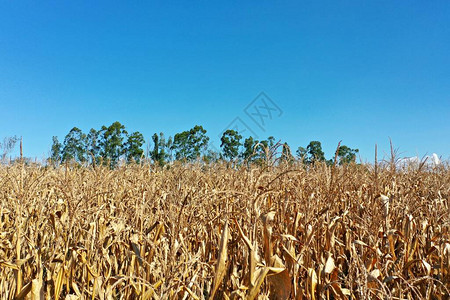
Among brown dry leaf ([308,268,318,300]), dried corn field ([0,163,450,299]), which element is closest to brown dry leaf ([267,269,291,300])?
dried corn field ([0,163,450,299])

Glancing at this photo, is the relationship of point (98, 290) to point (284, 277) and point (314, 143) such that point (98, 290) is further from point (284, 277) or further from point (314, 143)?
point (314, 143)

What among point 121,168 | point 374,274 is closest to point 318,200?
point 374,274

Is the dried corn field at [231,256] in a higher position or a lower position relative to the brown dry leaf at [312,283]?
higher

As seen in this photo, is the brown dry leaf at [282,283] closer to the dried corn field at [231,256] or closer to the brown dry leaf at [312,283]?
the dried corn field at [231,256]

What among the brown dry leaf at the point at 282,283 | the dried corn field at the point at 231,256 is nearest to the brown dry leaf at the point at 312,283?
the dried corn field at the point at 231,256

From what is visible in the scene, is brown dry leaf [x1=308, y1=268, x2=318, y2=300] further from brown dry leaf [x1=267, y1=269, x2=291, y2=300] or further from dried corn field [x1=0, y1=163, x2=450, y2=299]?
brown dry leaf [x1=267, y1=269, x2=291, y2=300]

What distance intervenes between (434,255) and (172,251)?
2198 millimetres

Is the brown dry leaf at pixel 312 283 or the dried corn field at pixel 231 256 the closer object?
the dried corn field at pixel 231 256

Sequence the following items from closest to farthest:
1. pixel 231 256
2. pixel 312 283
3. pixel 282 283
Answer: pixel 282 283 → pixel 312 283 → pixel 231 256

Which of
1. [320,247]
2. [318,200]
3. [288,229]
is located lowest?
[320,247]

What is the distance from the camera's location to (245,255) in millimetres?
1794

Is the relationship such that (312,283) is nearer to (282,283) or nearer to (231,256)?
(282,283)

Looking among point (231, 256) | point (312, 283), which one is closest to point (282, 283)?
point (312, 283)

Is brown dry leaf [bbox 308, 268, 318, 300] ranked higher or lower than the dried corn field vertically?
lower
